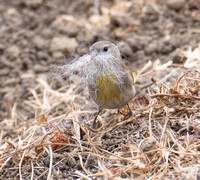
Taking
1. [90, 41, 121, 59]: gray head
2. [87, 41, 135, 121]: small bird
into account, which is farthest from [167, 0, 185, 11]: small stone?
[87, 41, 135, 121]: small bird

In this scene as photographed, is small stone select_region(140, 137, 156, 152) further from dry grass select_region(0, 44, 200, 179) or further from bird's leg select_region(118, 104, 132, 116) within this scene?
bird's leg select_region(118, 104, 132, 116)

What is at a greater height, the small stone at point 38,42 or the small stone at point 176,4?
the small stone at point 176,4

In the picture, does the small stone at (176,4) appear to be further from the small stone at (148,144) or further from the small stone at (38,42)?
the small stone at (148,144)

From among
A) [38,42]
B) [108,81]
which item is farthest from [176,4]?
[108,81]

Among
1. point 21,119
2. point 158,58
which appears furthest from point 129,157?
point 158,58

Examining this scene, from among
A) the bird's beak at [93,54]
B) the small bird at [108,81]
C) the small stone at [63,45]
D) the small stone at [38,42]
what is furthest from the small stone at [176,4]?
the bird's beak at [93,54]

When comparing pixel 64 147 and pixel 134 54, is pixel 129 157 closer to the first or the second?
pixel 64 147

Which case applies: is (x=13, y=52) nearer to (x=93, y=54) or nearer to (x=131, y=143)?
(x=93, y=54)
